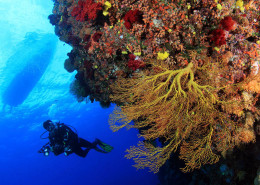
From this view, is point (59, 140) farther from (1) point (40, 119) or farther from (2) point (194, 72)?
(1) point (40, 119)

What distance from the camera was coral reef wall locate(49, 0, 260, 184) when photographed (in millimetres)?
3473

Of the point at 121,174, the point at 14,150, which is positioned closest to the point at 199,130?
the point at 121,174

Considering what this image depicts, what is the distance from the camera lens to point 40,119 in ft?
139

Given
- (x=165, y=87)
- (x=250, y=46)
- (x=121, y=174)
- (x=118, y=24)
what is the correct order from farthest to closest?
(x=121, y=174)
(x=118, y=24)
(x=165, y=87)
(x=250, y=46)

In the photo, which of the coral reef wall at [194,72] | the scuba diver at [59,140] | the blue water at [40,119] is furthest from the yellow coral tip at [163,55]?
the blue water at [40,119]

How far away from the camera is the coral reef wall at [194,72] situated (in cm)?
347

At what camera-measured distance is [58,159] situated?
52.9 meters

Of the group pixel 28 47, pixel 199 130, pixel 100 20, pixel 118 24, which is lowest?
pixel 199 130

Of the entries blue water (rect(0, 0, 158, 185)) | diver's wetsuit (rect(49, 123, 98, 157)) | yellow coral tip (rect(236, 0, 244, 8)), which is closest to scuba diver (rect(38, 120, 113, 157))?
diver's wetsuit (rect(49, 123, 98, 157))

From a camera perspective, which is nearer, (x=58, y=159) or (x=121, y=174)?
(x=121, y=174)

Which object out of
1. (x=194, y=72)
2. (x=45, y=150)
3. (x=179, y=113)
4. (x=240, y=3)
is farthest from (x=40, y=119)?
(x=240, y=3)

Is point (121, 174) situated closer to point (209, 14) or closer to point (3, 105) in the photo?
point (3, 105)

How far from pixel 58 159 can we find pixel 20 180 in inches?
455

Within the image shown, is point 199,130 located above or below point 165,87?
below
